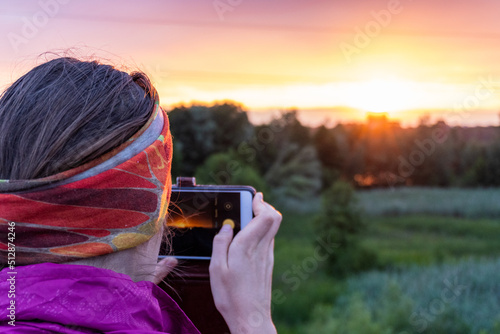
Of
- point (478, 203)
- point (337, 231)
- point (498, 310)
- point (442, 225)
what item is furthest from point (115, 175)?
point (478, 203)

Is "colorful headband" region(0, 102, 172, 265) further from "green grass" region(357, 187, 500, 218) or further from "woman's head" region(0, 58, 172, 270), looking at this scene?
"green grass" region(357, 187, 500, 218)

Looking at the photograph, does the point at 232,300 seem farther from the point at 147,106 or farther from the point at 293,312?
the point at 293,312

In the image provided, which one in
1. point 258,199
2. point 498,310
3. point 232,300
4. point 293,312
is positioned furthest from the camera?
point 293,312

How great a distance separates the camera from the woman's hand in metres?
1.07

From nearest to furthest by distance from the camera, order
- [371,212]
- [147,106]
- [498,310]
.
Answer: [147,106]
[498,310]
[371,212]

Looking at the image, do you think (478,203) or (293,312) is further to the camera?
(478,203)

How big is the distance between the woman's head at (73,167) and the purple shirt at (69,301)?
0.03 meters

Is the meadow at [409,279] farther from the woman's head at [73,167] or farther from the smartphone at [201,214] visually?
the woman's head at [73,167]

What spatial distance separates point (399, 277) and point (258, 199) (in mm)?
9458

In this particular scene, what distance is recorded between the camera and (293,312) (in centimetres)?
914

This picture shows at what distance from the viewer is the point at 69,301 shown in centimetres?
81

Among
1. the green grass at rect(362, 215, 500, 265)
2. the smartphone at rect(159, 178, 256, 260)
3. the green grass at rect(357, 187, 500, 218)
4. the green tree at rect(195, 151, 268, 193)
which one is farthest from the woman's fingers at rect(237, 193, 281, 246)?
the green grass at rect(357, 187, 500, 218)

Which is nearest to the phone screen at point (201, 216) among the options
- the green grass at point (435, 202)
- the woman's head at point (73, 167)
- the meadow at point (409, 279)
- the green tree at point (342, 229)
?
the woman's head at point (73, 167)

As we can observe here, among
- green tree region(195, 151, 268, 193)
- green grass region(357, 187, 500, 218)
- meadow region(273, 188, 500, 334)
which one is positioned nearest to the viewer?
meadow region(273, 188, 500, 334)
